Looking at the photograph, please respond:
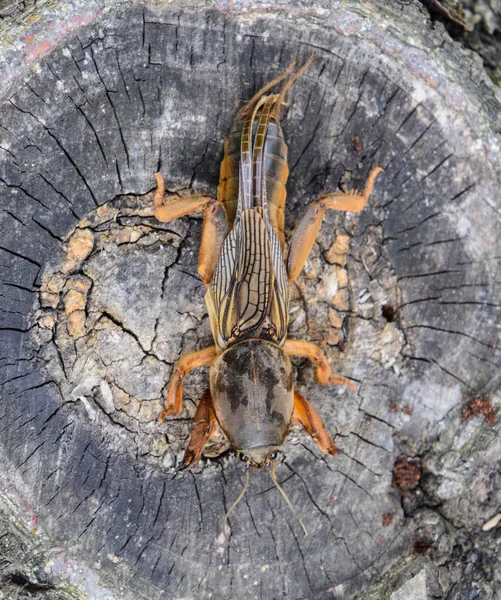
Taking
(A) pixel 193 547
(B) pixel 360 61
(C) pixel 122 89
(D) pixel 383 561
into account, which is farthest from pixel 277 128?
(D) pixel 383 561

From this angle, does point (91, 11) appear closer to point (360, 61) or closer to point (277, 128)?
point (277, 128)

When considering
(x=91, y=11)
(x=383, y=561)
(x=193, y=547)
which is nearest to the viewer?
(x=91, y=11)

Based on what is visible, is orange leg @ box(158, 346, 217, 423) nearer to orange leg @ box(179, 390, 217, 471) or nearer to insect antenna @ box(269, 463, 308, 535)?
orange leg @ box(179, 390, 217, 471)

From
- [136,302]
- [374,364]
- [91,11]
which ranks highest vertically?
[91,11]

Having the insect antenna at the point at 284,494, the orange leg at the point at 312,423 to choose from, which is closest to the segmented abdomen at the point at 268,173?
the orange leg at the point at 312,423

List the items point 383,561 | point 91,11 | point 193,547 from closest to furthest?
point 91,11 → point 193,547 → point 383,561

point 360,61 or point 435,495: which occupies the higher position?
point 360,61

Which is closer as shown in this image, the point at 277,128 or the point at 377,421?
the point at 277,128
